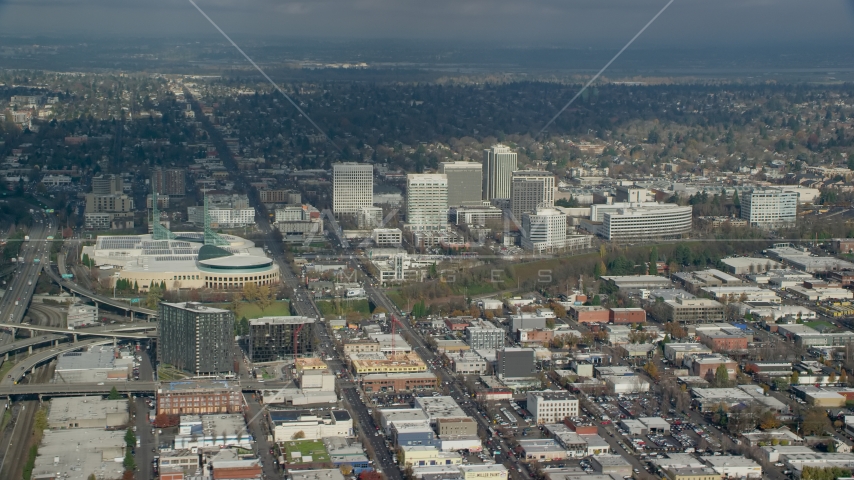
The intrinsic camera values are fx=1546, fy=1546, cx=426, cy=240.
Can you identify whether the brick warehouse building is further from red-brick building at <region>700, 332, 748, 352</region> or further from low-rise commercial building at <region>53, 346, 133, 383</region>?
red-brick building at <region>700, 332, 748, 352</region>

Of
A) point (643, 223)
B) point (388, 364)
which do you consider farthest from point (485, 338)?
→ point (643, 223)

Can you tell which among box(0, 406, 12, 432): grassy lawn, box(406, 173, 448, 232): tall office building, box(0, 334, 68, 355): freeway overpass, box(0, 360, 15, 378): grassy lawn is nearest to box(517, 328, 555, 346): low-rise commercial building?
box(0, 334, 68, 355): freeway overpass

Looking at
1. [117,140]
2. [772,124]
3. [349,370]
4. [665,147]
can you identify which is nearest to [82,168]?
[117,140]

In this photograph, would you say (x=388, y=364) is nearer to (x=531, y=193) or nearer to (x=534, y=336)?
(x=534, y=336)

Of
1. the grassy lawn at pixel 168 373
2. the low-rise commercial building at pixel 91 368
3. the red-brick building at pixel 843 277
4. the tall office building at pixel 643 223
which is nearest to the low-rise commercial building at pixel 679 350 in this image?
the red-brick building at pixel 843 277

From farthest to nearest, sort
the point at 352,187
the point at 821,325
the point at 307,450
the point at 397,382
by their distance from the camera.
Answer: the point at 352,187
the point at 821,325
the point at 397,382
the point at 307,450

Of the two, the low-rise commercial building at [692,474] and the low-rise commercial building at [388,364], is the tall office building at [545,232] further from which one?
the low-rise commercial building at [692,474]
